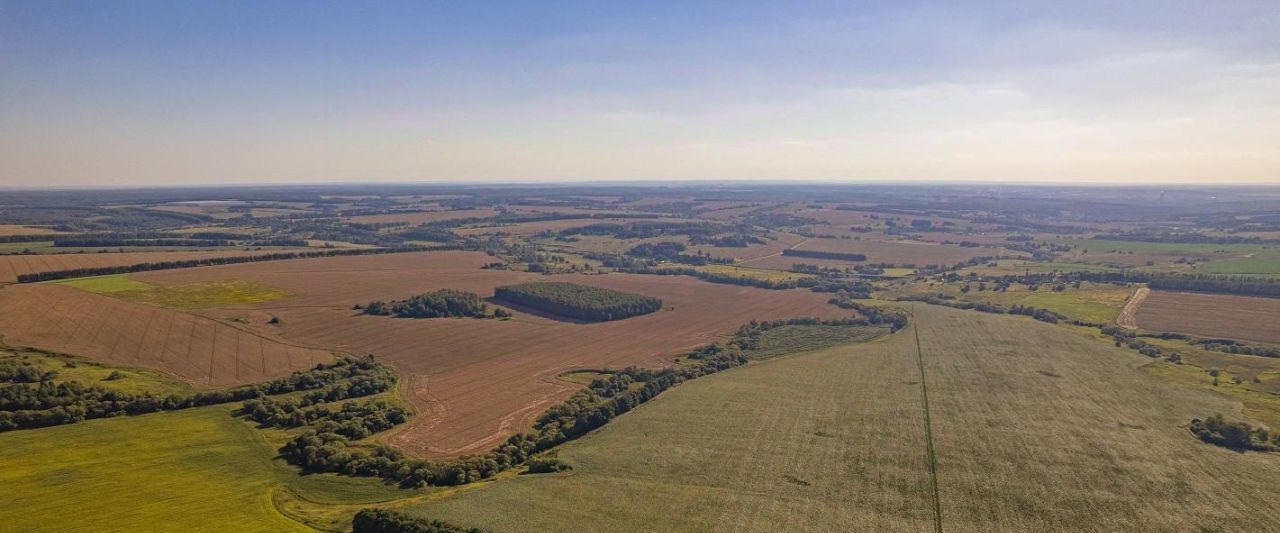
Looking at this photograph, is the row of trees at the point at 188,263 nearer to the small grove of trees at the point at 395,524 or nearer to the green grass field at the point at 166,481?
the green grass field at the point at 166,481

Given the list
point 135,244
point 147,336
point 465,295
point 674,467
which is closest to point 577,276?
point 465,295

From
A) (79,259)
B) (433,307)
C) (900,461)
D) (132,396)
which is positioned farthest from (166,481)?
(79,259)

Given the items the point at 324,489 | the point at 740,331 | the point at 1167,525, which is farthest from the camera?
the point at 740,331

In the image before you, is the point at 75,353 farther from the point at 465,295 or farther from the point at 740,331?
the point at 740,331

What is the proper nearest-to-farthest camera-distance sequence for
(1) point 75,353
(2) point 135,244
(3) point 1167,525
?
(3) point 1167,525, (1) point 75,353, (2) point 135,244

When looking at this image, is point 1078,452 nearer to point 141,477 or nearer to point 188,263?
point 141,477

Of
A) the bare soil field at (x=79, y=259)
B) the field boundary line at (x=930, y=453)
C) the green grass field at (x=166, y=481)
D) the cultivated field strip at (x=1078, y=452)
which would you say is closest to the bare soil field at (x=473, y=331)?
the green grass field at (x=166, y=481)
